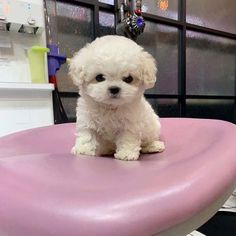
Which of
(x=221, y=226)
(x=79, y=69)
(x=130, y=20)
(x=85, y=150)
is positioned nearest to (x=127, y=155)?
(x=85, y=150)

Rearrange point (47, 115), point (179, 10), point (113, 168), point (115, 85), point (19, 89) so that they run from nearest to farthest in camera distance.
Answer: point (113, 168)
point (115, 85)
point (19, 89)
point (47, 115)
point (179, 10)

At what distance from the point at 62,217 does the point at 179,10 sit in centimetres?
252

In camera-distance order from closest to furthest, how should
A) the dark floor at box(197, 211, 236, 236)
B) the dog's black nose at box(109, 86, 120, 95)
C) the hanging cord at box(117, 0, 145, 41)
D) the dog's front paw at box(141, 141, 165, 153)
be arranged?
the dog's black nose at box(109, 86, 120, 95) → the dog's front paw at box(141, 141, 165, 153) → the dark floor at box(197, 211, 236, 236) → the hanging cord at box(117, 0, 145, 41)

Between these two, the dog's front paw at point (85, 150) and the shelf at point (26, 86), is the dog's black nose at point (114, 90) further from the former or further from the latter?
the shelf at point (26, 86)

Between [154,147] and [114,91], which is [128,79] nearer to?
[114,91]

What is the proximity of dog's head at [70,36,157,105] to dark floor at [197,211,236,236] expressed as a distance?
103 centimetres

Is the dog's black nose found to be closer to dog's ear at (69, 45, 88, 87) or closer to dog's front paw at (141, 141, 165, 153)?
dog's ear at (69, 45, 88, 87)

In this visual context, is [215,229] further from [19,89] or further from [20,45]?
[20,45]

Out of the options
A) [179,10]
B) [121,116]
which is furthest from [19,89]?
[179,10]

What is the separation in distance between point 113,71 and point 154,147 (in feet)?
0.81

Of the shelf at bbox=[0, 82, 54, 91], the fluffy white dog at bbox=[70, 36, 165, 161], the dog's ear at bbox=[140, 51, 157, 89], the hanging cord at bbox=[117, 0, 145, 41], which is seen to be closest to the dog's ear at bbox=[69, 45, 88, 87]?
the fluffy white dog at bbox=[70, 36, 165, 161]

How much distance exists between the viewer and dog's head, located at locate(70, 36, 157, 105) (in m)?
0.63

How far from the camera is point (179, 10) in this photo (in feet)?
8.37

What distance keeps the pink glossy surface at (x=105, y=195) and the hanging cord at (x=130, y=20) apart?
1284mm
